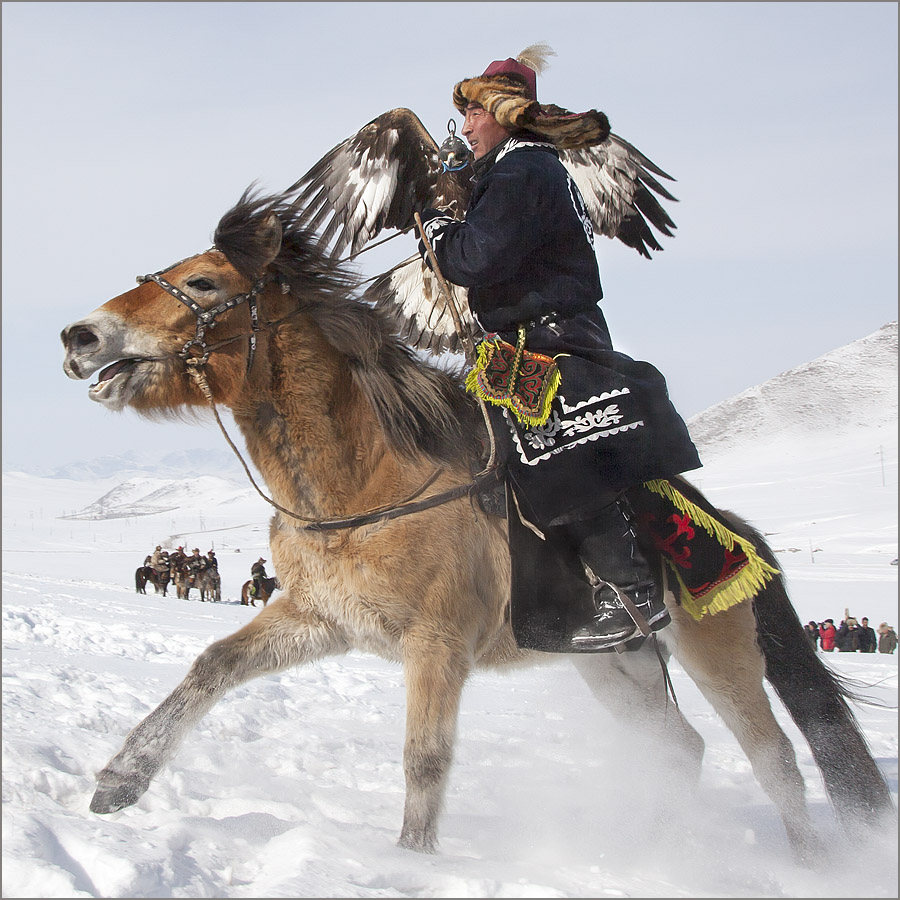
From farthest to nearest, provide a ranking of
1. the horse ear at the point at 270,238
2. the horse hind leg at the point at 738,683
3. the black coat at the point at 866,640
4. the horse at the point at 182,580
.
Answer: the horse at the point at 182,580 < the black coat at the point at 866,640 < the horse hind leg at the point at 738,683 < the horse ear at the point at 270,238

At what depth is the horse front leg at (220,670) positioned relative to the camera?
137 inches

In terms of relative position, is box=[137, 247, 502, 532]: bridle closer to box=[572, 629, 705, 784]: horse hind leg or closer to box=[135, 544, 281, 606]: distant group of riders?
box=[572, 629, 705, 784]: horse hind leg

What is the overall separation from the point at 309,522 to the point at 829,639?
57.3ft

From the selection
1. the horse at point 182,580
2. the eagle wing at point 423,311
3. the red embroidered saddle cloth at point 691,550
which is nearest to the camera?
the red embroidered saddle cloth at point 691,550

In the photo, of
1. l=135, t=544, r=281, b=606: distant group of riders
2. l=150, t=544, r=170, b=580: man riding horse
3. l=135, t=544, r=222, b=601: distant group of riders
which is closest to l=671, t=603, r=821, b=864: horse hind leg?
l=135, t=544, r=281, b=606: distant group of riders

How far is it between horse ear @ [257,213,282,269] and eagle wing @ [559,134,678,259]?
2.80m

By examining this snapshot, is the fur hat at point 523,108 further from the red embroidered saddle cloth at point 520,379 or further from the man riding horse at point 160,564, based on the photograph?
the man riding horse at point 160,564

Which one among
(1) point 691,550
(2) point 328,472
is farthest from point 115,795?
(1) point 691,550

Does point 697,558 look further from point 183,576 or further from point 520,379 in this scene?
point 183,576

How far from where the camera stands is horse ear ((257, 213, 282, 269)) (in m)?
3.55

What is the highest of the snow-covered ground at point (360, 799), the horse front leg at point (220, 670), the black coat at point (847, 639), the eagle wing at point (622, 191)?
the eagle wing at point (622, 191)

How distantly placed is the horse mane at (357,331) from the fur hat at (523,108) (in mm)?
907

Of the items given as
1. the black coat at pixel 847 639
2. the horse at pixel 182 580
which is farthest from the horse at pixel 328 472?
the horse at pixel 182 580

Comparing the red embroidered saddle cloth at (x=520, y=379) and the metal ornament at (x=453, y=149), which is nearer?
the red embroidered saddle cloth at (x=520, y=379)
